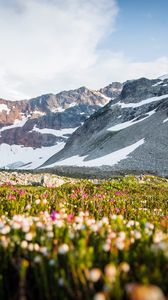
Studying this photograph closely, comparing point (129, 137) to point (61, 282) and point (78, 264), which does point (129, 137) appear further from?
point (61, 282)

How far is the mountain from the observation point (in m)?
78.2

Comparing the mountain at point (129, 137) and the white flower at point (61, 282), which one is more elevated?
the mountain at point (129, 137)

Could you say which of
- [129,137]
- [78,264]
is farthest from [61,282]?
[129,137]

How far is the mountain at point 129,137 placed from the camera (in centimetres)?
7825

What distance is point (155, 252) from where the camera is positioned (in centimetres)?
459

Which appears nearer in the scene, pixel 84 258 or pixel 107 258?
pixel 84 258

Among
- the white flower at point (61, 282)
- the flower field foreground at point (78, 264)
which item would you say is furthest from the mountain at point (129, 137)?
the white flower at point (61, 282)

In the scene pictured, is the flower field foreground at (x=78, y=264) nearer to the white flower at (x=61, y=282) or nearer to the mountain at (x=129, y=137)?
the white flower at (x=61, y=282)

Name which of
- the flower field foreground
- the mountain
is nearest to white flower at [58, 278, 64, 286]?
the flower field foreground

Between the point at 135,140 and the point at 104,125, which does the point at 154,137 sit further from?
the point at 104,125

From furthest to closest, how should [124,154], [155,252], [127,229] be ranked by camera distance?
[124,154]
[127,229]
[155,252]

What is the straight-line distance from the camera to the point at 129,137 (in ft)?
349

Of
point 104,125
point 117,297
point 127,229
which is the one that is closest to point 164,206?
point 127,229

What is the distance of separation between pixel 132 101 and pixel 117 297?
160m
